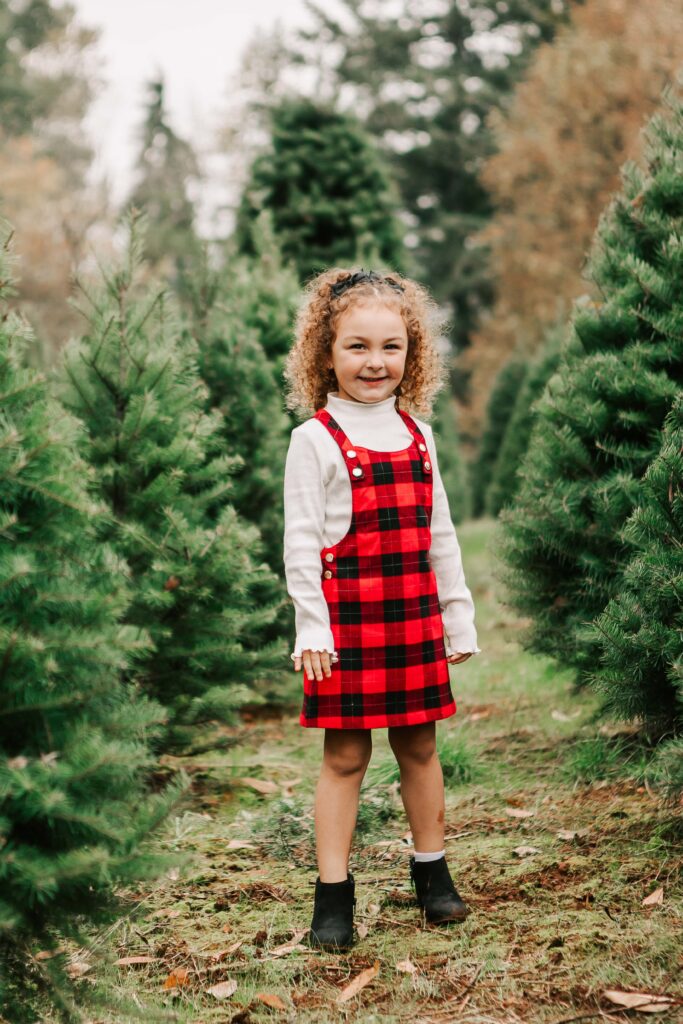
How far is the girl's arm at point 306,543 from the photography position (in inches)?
101

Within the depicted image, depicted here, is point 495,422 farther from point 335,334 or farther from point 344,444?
point 344,444

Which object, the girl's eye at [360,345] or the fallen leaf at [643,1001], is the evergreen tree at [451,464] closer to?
the girl's eye at [360,345]

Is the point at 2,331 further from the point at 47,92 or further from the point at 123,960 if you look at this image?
the point at 47,92

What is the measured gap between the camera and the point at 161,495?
3.67 meters

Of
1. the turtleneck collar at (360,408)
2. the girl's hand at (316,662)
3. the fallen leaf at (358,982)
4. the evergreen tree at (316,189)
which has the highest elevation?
the evergreen tree at (316,189)

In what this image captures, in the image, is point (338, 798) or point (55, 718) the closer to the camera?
point (55, 718)

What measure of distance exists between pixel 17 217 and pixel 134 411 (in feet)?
69.8

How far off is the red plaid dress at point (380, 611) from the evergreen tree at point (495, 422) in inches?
510

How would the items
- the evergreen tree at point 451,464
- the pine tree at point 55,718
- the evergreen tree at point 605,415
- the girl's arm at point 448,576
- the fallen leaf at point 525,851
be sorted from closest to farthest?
the pine tree at point 55,718 → the girl's arm at point 448,576 → the fallen leaf at point 525,851 → the evergreen tree at point 605,415 → the evergreen tree at point 451,464

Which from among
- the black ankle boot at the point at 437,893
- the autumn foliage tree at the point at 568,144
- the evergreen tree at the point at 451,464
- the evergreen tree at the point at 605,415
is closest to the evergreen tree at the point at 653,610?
the evergreen tree at the point at 605,415

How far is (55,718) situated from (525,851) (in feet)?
6.19

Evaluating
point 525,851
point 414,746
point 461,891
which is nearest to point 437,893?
point 461,891

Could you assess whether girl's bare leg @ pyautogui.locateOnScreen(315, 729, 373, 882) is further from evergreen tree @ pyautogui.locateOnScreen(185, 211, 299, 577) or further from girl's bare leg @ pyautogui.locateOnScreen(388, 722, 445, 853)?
evergreen tree @ pyautogui.locateOnScreen(185, 211, 299, 577)

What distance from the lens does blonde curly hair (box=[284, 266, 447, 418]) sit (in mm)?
2883
